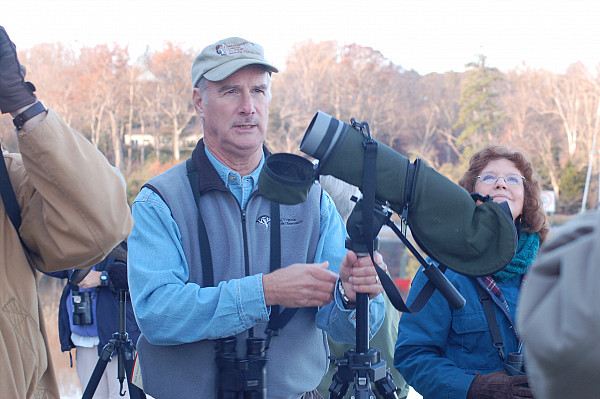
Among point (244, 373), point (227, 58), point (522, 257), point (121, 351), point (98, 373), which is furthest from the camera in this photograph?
point (121, 351)

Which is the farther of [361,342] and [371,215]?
[361,342]

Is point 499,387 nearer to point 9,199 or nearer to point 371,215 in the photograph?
point 371,215

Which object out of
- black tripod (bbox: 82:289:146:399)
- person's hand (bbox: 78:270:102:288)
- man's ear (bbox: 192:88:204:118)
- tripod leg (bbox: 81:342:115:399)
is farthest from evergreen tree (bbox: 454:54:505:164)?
man's ear (bbox: 192:88:204:118)

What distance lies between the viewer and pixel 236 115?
7.75ft

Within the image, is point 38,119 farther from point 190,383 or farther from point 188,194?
point 190,383

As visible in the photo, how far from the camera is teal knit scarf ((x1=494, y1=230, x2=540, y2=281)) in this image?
245 cm

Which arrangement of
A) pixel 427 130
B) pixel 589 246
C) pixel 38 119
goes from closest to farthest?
pixel 589 246
pixel 38 119
pixel 427 130

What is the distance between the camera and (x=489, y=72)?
1281 inches

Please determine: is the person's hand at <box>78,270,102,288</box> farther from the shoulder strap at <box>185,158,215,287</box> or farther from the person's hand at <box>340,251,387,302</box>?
the person's hand at <box>340,251,387,302</box>

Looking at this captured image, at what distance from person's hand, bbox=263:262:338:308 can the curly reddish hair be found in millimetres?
1076

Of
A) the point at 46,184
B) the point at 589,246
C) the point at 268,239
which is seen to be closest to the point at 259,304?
the point at 268,239

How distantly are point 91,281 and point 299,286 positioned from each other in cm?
282

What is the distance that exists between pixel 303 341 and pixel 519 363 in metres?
0.80

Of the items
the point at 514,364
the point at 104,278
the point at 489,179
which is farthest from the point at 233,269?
the point at 104,278
